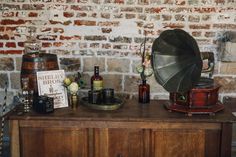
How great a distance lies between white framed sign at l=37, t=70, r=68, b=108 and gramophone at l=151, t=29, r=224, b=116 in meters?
0.81

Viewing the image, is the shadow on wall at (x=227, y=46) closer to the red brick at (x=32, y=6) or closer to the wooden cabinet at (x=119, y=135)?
the wooden cabinet at (x=119, y=135)

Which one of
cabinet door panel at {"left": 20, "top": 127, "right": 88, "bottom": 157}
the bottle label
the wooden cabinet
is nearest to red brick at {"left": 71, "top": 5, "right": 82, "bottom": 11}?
the bottle label

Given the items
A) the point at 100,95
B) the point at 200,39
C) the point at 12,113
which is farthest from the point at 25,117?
the point at 200,39

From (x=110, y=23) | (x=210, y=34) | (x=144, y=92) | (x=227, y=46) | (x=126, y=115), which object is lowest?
(x=126, y=115)

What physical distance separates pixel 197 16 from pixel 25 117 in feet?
6.29

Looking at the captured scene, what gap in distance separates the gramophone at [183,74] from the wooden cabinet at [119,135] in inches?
4.2

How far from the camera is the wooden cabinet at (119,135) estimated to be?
2496mm

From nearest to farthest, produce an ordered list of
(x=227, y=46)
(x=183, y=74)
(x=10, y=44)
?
(x=183, y=74) < (x=227, y=46) < (x=10, y=44)

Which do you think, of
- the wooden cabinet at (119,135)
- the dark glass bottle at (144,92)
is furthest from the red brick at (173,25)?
the wooden cabinet at (119,135)

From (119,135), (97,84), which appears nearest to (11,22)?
(97,84)

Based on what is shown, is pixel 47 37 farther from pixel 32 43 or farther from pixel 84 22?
pixel 84 22

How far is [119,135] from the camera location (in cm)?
253

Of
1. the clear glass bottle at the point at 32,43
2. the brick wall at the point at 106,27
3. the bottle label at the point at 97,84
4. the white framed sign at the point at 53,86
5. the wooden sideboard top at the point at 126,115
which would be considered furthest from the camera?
the brick wall at the point at 106,27

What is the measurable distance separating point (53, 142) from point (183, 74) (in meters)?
1.20
